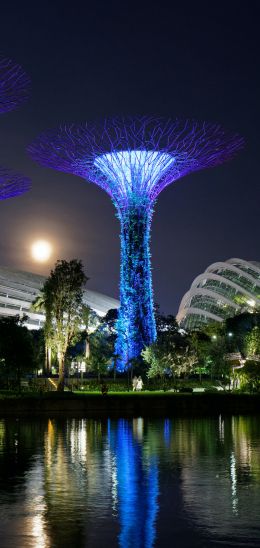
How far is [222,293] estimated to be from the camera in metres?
116

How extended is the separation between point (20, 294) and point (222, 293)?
94.8 feet

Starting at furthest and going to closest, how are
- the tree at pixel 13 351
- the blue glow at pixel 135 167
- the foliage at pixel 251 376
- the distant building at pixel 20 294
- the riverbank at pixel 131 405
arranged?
the distant building at pixel 20 294 → the blue glow at pixel 135 167 → the tree at pixel 13 351 → the foliage at pixel 251 376 → the riverbank at pixel 131 405

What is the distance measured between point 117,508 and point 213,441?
11527mm

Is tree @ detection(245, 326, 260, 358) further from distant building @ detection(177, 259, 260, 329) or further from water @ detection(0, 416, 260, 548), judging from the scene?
distant building @ detection(177, 259, 260, 329)

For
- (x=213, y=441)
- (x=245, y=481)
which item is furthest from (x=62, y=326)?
(x=245, y=481)

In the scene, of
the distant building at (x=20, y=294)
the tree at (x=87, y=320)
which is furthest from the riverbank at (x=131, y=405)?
the distant building at (x=20, y=294)

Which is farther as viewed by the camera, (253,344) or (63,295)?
(253,344)

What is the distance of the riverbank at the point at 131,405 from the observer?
38.5 metres

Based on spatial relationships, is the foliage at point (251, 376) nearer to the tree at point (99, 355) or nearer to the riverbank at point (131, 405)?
the riverbank at point (131, 405)

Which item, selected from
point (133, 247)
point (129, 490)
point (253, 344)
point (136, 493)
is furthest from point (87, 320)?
point (136, 493)

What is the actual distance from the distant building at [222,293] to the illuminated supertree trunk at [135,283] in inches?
1697

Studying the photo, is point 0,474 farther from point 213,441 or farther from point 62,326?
point 62,326

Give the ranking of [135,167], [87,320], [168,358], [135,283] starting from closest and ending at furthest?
[87,320] < [168,358] < [135,167] < [135,283]

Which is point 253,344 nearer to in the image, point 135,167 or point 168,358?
point 168,358
